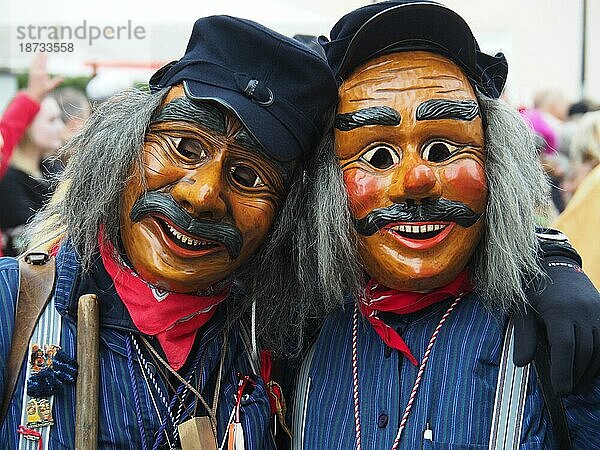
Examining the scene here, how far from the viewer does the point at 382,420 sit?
2033 millimetres

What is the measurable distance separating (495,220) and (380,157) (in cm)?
33

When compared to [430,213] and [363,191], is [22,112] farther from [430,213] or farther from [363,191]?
[430,213]


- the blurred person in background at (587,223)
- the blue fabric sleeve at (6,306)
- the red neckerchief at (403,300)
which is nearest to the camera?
the blue fabric sleeve at (6,306)

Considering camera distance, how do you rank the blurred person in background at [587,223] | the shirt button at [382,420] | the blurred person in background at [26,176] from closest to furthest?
the shirt button at [382,420] → the blurred person in background at [587,223] → the blurred person in background at [26,176]

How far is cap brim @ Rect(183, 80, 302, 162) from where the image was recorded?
2.04 metres

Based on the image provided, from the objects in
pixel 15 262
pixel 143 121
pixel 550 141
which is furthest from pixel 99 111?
pixel 550 141

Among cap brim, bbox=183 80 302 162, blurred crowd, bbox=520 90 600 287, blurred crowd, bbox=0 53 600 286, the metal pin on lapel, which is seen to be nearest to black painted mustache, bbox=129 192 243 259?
cap brim, bbox=183 80 302 162

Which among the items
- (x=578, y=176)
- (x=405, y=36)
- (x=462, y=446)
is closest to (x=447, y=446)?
(x=462, y=446)

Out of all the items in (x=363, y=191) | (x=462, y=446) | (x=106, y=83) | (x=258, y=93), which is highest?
(x=106, y=83)

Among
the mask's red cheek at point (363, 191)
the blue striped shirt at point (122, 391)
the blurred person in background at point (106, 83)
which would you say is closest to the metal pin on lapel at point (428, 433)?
the blue striped shirt at point (122, 391)

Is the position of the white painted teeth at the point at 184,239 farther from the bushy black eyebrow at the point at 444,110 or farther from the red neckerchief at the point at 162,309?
the bushy black eyebrow at the point at 444,110

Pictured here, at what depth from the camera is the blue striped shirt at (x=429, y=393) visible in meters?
1.92

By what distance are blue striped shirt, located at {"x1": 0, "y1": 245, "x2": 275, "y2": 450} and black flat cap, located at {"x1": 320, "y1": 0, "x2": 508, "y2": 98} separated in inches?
32.0

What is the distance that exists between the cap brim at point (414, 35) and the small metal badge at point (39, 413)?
1.11 meters
